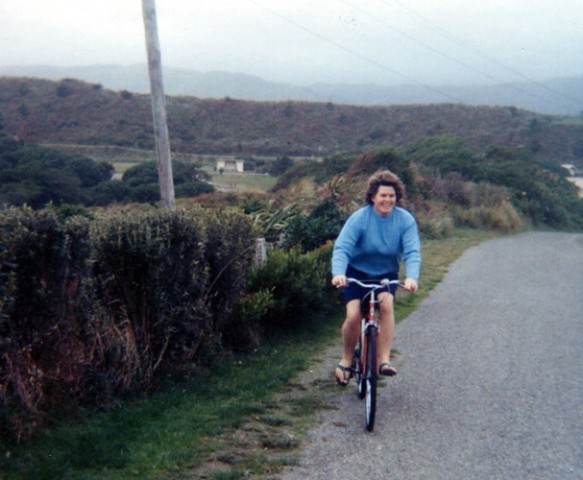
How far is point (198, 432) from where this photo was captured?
5.96m

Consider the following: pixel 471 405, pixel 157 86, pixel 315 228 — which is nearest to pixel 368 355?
pixel 471 405

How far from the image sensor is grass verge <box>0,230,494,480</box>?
5.18m

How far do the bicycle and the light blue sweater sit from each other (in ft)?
0.62

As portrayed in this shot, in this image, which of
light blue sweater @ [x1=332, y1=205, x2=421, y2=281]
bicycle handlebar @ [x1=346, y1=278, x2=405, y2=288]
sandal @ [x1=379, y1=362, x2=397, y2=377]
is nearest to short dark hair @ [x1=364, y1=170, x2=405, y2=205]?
light blue sweater @ [x1=332, y1=205, x2=421, y2=281]

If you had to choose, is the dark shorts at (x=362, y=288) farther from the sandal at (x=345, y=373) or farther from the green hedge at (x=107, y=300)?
the green hedge at (x=107, y=300)

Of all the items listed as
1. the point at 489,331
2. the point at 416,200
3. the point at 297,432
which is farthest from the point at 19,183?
the point at 416,200

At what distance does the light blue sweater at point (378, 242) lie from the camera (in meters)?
6.83

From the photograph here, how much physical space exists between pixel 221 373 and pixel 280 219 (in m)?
7.18

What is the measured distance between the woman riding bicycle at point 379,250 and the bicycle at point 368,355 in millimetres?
72

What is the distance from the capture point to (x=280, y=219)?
47.9 feet

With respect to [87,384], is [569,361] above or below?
below

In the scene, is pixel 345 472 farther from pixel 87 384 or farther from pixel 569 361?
pixel 569 361

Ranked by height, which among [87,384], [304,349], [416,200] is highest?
[87,384]

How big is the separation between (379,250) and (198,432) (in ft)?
6.89
